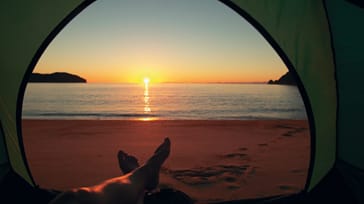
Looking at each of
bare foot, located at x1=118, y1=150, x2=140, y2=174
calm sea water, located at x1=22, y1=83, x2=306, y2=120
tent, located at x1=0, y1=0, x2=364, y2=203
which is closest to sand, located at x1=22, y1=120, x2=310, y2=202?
bare foot, located at x1=118, y1=150, x2=140, y2=174

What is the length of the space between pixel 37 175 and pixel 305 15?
4.02 m

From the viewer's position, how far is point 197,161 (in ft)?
20.6

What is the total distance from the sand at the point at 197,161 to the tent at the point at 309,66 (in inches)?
40.1

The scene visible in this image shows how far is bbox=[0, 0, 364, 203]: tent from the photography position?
128 inches

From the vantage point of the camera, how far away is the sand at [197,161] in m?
4.71

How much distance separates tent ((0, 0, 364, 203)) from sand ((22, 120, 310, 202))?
1.02 m

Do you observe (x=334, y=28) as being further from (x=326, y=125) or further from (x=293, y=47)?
(x=326, y=125)

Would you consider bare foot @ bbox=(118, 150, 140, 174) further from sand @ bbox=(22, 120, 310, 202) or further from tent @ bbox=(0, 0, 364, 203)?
tent @ bbox=(0, 0, 364, 203)

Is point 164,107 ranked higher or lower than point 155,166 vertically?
higher

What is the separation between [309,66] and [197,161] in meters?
3.26

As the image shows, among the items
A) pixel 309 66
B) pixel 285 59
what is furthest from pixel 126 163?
pixel 309 66

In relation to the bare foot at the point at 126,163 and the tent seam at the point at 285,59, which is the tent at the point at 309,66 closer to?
the tent seam at the point at 285,59

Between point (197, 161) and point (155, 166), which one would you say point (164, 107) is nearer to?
point (197, 161)

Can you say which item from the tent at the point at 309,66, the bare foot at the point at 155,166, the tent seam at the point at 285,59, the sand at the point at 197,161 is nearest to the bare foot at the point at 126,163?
the bare foot at the point at 155,166
